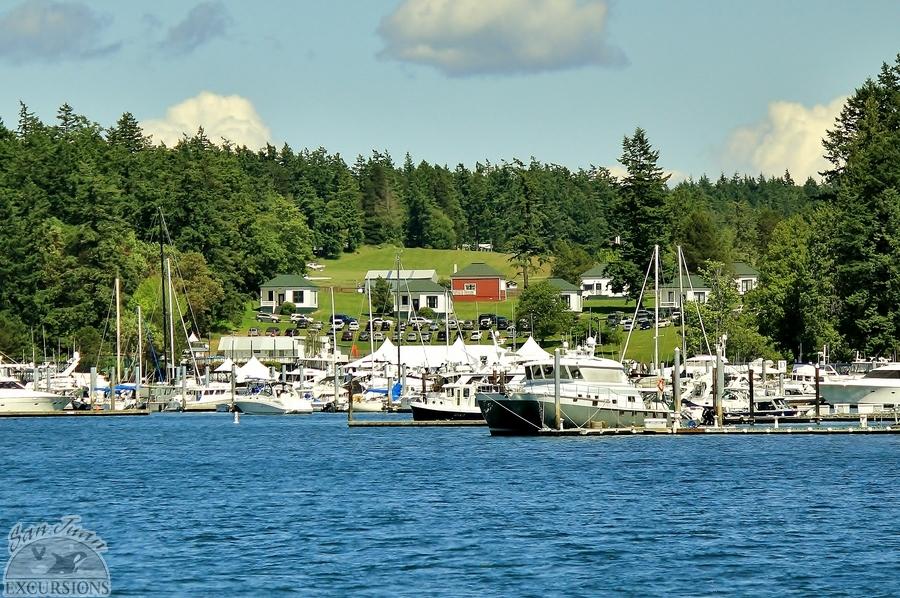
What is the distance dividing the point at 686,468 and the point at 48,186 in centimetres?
12563

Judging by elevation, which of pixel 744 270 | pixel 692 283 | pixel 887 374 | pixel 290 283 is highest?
pixel 744 270

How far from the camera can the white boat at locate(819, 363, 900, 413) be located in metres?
94.1

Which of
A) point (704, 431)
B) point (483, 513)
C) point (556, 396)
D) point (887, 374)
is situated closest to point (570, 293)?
point (887, 374)

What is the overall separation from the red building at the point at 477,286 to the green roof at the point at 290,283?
1866 cm

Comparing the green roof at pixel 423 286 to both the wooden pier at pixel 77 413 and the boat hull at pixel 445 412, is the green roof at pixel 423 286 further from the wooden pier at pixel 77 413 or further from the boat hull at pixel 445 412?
the boat hull at pixel 445 412

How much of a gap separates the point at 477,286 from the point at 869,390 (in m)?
104

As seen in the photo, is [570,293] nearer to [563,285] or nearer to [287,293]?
[563,285]

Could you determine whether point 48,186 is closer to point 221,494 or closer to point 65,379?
point 65,379

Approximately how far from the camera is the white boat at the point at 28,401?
365 ft

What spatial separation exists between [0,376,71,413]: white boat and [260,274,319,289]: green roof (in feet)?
244

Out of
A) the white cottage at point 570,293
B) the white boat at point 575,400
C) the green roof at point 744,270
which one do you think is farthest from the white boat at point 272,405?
the green roof at point 744,270

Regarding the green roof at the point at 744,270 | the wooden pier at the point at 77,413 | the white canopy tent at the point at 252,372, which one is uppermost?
the green roof at the point at 744,270

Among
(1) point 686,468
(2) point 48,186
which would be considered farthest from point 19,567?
(2) point 48,186

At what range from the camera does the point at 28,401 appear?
111 meters
